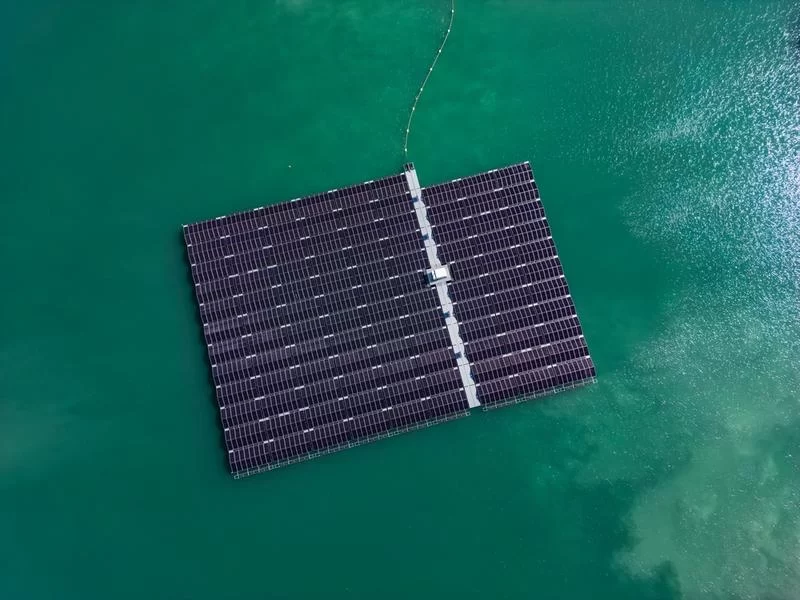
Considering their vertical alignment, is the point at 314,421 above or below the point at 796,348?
above

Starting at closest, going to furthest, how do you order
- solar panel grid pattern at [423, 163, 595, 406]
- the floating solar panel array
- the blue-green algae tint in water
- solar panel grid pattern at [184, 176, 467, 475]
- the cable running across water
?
the blue-green algae tint in water → solar panel grid pattern at [184, 176, 467, 475] → the floating solar panel array → solar panel grid pattern at [423, 163, 595, 406] → the cable running across water

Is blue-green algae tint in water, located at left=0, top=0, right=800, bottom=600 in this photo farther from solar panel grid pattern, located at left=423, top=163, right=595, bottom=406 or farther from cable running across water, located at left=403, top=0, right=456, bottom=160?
solar panel grid pattern, located at left=423, top=163, right=595, bottom=406

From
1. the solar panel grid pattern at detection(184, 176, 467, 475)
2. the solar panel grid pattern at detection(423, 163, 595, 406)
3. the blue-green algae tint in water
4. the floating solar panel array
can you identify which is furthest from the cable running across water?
the solar panel grid pattern at detection(423, 163, 595, 406)

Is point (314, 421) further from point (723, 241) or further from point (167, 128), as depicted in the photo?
point (723, 241)

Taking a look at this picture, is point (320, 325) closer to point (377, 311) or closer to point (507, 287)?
point (377, 311)

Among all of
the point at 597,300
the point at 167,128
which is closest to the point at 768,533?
the point at 597,300

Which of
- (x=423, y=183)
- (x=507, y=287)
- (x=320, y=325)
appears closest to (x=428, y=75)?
(x=423, y=183)
